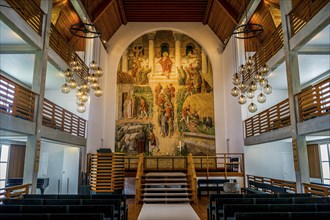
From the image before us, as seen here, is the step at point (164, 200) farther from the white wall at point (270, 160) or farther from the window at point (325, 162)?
the window at point (325, 162)

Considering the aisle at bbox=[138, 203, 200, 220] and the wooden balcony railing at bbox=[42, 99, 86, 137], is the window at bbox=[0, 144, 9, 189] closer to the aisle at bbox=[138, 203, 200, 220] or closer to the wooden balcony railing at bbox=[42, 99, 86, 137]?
the wooden balcony railing at bbox=[42, 99, 86, 137]

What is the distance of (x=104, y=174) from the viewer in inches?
397

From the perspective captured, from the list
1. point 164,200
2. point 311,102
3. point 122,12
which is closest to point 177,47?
point 122,12

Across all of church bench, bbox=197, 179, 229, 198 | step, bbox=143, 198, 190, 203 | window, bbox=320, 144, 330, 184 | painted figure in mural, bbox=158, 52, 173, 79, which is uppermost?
painted figure in mural, bbox=158, 52, 173, 79

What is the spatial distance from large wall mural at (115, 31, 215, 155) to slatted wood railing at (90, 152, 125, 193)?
3819 mm

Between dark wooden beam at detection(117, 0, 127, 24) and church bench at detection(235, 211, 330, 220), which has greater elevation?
dark wooden beam at detection(117, 0, 127, 24)

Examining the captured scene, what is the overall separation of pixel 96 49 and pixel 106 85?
2.35 meters

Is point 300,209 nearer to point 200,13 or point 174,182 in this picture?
point 174,182

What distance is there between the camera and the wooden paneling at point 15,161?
1087 centimetres

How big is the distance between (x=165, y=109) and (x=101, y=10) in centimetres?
596

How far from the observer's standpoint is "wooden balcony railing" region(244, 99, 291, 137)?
935 cm

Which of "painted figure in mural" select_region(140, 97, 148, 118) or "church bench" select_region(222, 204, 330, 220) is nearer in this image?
"church bench" select_region(222, 204, 330, 220)

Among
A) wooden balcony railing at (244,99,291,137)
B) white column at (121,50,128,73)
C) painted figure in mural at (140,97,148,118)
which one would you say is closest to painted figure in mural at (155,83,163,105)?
painted figure in mural at (140,97,148,118)

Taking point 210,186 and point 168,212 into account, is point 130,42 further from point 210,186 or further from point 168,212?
point 168,212
